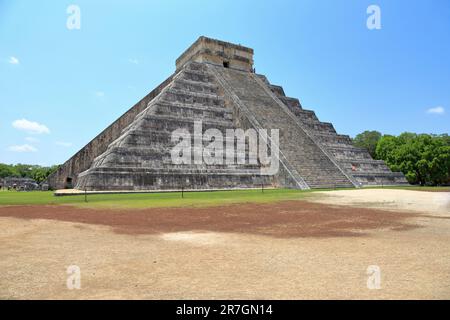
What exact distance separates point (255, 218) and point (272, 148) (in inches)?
604

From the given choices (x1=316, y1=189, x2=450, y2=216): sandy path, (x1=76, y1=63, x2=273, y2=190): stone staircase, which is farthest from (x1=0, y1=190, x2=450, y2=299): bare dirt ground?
(x1=76, y1=63, x2=273, y2=190): stone staircase

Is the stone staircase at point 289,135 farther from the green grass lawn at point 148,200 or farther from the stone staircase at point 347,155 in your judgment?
the green grass lawn at point 148,200

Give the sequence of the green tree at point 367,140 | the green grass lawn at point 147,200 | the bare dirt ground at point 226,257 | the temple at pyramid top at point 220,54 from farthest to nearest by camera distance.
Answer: the green tree at point 367,140
the temple at pyramid top at point 220,54
the green grass lawn at point 147,200
the bare dirt ground at point 226,257

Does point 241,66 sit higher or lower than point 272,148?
higher

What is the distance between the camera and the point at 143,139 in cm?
2155

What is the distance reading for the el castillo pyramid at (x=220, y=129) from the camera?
2023 centimetres

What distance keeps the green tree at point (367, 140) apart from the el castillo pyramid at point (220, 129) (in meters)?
37.7

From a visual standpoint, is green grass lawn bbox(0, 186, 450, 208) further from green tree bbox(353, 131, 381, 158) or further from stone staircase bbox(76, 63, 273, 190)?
green tree bbox(353, 131, 381, 158)

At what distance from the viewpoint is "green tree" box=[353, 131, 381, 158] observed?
217ft

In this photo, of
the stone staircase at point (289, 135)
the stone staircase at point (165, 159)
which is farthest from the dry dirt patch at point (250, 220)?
the stone staircase at point (289, 135)

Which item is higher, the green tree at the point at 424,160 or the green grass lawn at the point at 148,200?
the green tree at the point at 424,160

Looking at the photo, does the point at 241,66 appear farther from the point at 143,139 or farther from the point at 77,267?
the point at 77,267

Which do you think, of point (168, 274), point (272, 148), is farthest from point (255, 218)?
point (272, 148)
